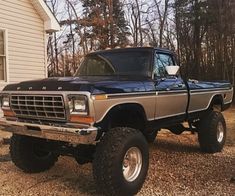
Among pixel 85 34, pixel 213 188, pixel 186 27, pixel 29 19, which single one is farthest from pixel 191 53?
pixel 213 188

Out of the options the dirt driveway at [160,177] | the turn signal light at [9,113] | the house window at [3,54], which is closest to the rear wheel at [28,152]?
the dirt driveway at [160,177]

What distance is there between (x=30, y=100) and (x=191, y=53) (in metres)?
24.1

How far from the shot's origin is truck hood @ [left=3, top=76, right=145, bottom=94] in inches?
193

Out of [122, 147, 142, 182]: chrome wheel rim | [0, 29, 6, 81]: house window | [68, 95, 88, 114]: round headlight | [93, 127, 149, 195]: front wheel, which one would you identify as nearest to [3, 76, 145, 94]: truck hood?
[68, 95, 88, 114]: round headlight

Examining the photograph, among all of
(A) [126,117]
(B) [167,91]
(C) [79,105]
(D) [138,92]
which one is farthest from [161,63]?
(C) [79,105]

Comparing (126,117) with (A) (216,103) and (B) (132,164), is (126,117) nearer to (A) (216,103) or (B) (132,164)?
(B) (132,164)

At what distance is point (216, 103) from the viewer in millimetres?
8523

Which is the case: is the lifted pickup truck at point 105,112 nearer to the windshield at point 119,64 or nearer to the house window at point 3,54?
the windshield at point 119,64

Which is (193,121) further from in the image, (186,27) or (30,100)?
(186,27)

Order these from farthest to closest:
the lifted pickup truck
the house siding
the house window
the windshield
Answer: the house siding, the house window, the windshield, the lifted pickup truck

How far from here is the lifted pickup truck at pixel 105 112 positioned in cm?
488

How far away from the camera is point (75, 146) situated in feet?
17.9

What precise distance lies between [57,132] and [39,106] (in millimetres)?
530

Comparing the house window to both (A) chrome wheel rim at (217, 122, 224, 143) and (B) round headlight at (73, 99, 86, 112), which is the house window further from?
(B) round headlight at (73, 99, 86, 112)
